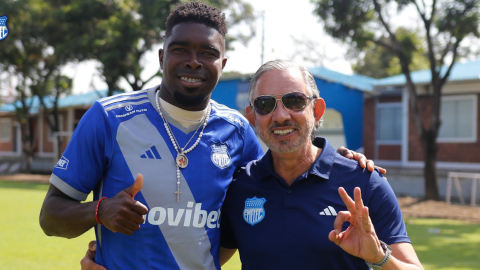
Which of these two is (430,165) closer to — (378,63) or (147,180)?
(147,180)

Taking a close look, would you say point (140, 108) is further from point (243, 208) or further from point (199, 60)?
point (243, 208)

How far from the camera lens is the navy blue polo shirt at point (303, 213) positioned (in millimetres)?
2859

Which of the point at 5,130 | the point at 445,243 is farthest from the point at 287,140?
the point at 5,130

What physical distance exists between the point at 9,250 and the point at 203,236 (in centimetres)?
712

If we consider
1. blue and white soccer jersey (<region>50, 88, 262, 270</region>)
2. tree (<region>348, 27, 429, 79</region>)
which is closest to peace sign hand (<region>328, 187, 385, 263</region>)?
blue and white soccer jersey (<region>50, 88, 262, 270</region>)

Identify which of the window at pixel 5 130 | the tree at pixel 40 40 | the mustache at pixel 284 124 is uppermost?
the tree at pixel 40 40

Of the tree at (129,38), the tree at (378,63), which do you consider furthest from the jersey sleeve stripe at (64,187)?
the tree at (378,63)

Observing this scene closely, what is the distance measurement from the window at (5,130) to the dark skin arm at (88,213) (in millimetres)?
41965

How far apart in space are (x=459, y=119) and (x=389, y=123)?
3.23 m

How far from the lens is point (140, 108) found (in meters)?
3.13

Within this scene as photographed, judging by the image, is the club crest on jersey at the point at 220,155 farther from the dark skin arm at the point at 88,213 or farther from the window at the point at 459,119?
→ the window at the point at 459,119

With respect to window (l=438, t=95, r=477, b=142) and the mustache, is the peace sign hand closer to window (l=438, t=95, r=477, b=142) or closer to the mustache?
the mustache

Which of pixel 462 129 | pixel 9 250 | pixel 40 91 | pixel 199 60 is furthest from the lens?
pixel 40 91

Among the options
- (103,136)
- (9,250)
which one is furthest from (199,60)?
(9,250)
